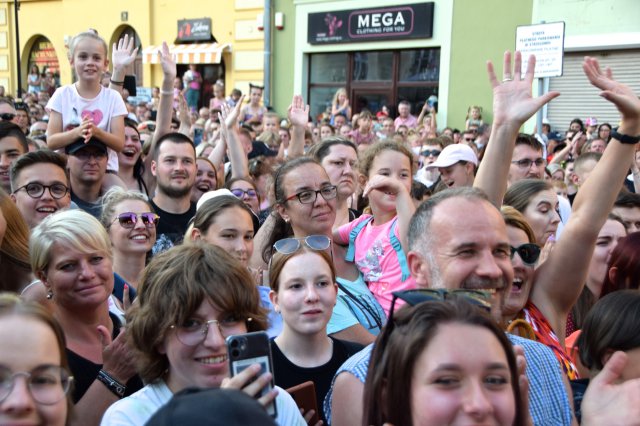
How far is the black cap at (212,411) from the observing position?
108 cm

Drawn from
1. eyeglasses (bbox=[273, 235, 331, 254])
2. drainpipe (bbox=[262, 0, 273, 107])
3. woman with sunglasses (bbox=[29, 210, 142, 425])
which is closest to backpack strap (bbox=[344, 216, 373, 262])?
eyeglasses (bbox=[273, 235, 331, 254])

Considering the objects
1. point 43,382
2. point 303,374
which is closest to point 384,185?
point 303,374

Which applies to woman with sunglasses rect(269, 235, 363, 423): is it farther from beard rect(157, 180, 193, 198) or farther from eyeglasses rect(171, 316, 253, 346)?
beard rect(157, 180, 193, 198)

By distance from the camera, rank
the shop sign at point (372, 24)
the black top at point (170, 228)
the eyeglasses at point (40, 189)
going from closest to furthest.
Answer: the eyeglasses at point (40, 189) → the black top at point (170, 228) → the shop sign at point (372, 24)

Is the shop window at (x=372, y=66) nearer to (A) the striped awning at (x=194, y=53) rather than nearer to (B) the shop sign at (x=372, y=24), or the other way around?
(B) the shop sign at (x=372, y=24)

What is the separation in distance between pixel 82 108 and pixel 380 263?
3247mm

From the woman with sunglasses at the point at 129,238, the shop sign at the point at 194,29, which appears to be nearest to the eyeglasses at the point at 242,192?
the woman with sunglasses at the point at 129,238

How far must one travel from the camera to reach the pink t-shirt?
3332mm

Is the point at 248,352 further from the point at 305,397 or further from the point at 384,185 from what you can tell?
the point at 384,185

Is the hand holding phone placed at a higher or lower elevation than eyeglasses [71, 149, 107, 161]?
lower

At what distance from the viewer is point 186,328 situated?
208 centimetres

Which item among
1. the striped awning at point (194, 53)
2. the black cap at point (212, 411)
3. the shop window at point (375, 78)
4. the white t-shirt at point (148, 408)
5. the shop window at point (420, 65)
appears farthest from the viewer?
the striped awning at point (194, 53)

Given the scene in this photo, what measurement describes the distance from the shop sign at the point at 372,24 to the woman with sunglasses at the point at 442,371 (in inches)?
572

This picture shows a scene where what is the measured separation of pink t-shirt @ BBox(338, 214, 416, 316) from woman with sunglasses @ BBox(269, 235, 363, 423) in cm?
60
